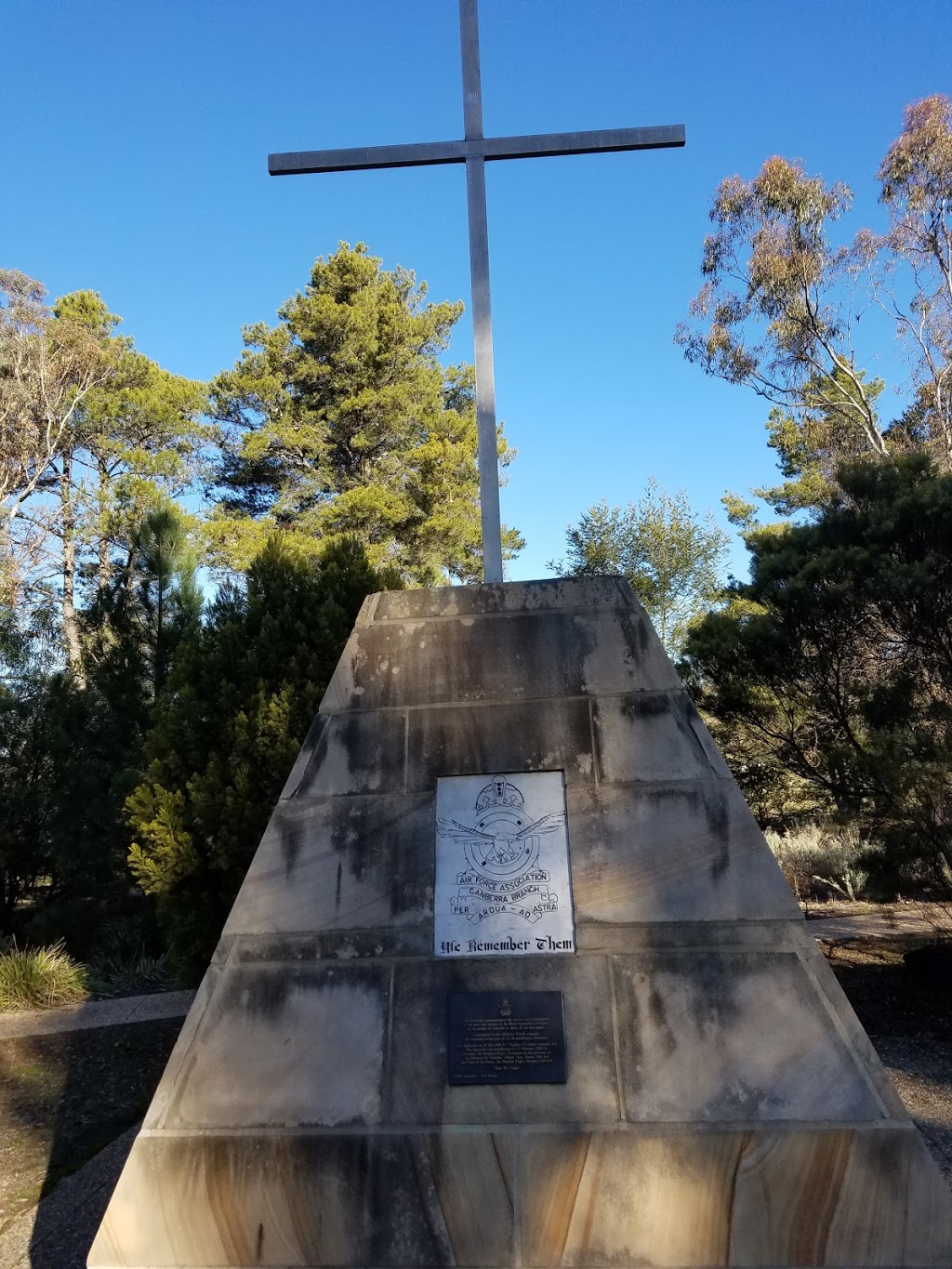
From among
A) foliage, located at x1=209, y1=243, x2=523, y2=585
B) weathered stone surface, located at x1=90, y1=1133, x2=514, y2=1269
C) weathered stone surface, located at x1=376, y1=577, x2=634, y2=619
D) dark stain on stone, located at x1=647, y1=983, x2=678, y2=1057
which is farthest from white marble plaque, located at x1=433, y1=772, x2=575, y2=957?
foliage, located at x1=209, y1=243, x2=523, y2=585

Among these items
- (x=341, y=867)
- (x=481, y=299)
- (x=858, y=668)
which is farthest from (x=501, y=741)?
(x=858, y=668)

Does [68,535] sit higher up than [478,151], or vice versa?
[68,535]

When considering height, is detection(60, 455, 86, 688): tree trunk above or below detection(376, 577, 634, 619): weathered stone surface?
above

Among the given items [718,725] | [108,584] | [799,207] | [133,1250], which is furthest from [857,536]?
[799,207]

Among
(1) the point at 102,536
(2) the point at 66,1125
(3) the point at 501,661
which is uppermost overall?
(1) the point at 102,536

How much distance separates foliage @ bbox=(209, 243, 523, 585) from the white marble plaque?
681 inches

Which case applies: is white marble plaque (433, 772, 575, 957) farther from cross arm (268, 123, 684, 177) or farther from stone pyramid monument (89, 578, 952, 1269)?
cross arm (268, 123, 684, 177)

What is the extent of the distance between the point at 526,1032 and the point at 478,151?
370cm

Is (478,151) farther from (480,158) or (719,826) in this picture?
(719,826)

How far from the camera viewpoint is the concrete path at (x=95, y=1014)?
6.49 metres

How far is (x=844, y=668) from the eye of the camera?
666 cm

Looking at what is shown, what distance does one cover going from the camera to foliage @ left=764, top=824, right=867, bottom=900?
10461mm

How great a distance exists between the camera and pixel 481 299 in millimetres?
4055

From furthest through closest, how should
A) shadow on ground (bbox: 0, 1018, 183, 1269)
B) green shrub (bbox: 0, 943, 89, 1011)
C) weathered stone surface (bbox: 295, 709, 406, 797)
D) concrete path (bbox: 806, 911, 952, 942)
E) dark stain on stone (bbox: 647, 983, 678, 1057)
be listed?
concrete path (bbox: 806, 911, 952, 942)
green shrub (bbox: 0, 943, 89, 1011)
shadow on ground (bbox: 0, 1018, 183, 1269)
weathered stone surface (bbox: 295, 709, 406, 797)
dark stain on stone (bbox: 647, 983, 678, 1057)
